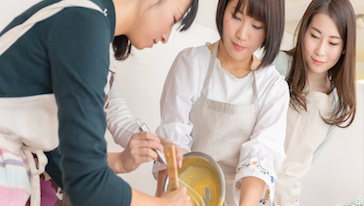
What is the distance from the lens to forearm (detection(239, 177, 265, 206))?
3.26 ft

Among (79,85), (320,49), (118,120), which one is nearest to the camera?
(79,85)

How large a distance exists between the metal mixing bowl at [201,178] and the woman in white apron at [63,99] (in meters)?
0.17

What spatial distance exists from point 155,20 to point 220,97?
450 mm

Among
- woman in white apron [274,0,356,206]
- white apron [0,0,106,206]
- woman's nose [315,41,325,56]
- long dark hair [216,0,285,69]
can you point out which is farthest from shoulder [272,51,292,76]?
white apron [0,0,106,206]

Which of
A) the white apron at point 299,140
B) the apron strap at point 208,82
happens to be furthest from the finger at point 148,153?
the white apron at point 299,140

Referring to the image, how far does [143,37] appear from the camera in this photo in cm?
78

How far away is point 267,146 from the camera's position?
105 cm

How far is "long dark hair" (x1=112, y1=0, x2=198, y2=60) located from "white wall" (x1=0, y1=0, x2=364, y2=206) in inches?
17.0

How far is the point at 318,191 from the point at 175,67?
1969 millimetres

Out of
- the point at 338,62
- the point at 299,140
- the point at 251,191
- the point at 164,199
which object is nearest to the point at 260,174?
the point at 251,191

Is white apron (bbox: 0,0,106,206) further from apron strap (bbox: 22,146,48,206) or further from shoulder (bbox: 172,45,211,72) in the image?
shoulder (bbox: 172,45,211,72)

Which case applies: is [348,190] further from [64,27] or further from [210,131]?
[64,27]

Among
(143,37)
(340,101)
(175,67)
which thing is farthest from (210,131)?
(340,101)

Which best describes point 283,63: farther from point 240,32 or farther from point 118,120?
point 118,120
